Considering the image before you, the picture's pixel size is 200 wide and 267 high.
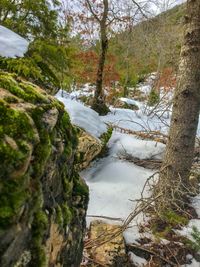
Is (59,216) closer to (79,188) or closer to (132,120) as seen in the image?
(79,188)

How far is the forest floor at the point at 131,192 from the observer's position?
3092 mm

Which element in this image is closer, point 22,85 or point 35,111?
point 35,111

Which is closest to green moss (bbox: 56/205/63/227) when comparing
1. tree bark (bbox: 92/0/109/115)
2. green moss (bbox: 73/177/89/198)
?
green moss (bbox: 73/177/89/198)

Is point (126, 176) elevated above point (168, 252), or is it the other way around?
point (126, 176)

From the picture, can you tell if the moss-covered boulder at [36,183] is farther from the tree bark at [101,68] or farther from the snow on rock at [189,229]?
the tree bark at [101,68]

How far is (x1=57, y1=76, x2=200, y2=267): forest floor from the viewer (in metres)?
3.09

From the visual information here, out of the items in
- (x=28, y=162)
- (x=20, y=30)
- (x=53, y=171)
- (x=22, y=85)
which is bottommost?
(x=53, y=171)

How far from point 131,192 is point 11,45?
7.33 feet

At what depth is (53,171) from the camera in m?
1.56

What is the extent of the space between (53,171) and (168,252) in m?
2.01

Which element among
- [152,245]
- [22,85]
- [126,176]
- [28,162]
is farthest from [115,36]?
[28,162]

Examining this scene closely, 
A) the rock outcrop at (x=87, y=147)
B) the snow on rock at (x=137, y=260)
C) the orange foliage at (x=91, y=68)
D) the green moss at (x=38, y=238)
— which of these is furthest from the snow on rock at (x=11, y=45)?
the orange foliage at (x=91, y=68)

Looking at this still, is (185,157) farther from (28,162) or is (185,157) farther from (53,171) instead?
(28,162)

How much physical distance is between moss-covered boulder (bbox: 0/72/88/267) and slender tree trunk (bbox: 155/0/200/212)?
1.83 metres
